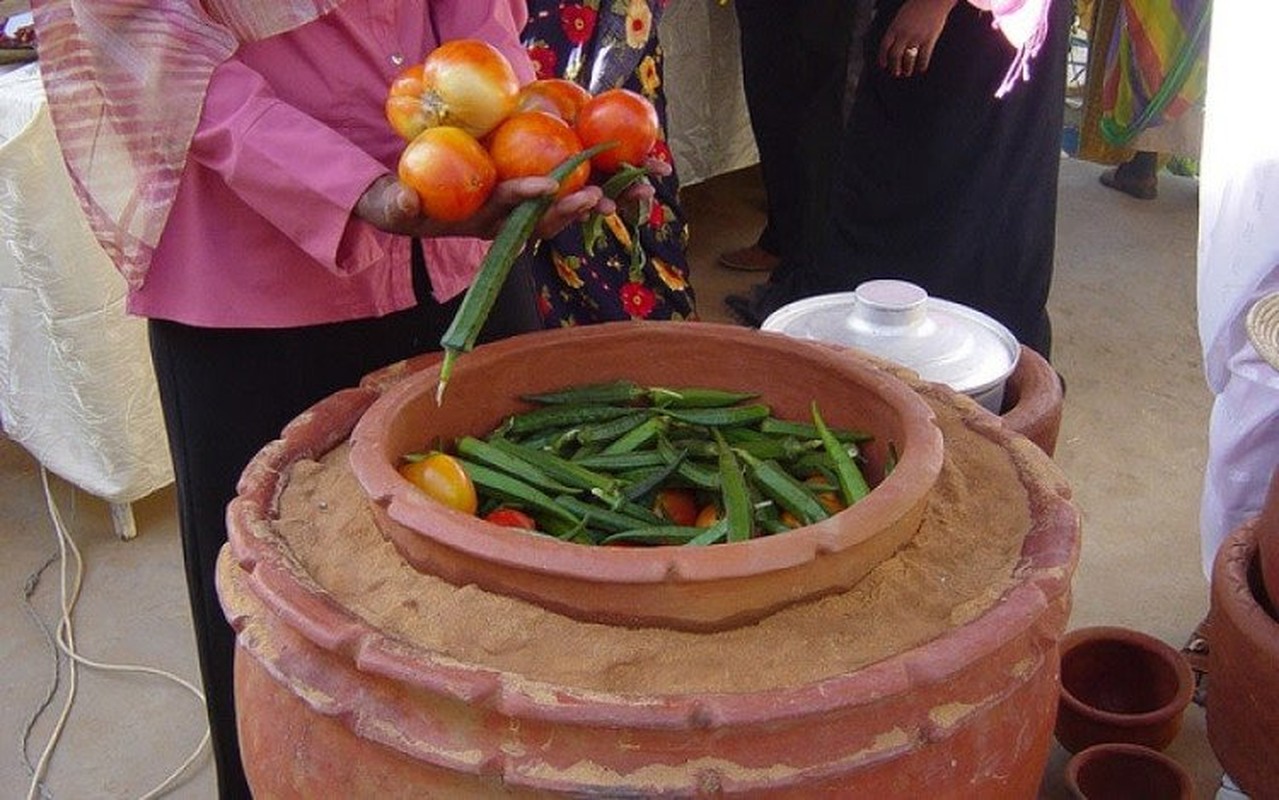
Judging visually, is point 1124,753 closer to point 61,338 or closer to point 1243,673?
point 1243,673

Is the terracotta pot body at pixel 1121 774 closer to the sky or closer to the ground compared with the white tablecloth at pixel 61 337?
closer to the ground

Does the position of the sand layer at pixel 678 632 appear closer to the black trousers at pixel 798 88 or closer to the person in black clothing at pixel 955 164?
the person in black clothing at pixel 955 164

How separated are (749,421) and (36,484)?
9.29ft

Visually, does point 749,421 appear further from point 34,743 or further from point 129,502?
point 129,502

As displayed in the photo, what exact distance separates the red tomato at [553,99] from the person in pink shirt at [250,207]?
16 centimetres

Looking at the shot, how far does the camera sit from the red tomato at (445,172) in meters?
1.38

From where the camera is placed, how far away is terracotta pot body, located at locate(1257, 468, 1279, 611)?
6.78 feet

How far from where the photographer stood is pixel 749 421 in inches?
65.7

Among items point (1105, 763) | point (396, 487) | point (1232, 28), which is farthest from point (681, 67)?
point (396, 487)

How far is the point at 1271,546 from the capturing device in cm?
208

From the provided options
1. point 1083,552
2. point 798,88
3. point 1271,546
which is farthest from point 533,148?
point 798,88

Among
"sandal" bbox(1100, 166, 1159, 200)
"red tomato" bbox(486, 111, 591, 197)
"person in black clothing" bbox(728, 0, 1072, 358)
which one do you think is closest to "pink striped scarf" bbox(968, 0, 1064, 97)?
"person in black clothing" bbox(728, 0, 1072, 358)

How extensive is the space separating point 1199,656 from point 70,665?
8.57ft

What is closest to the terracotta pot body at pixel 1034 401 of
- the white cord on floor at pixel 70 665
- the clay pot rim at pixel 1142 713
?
the clay pot rim at pixel 1142 713
